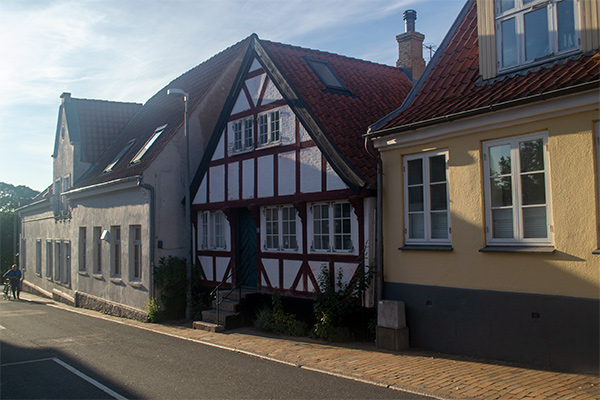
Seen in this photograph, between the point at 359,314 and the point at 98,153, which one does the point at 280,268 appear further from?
the point at 98,153

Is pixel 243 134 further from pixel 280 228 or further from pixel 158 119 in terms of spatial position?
pixel 158 119

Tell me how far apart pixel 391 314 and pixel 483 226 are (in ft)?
7.69

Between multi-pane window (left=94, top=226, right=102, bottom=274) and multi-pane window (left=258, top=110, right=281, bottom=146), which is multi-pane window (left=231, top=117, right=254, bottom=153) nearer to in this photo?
multi-pane window (left=258, top=110, right=281, bottom=146)

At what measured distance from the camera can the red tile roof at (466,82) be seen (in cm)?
802

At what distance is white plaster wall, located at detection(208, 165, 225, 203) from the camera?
1558cm

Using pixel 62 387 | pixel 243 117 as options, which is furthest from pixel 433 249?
pixel 243 117

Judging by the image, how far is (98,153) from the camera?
24.5m

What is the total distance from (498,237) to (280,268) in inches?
234

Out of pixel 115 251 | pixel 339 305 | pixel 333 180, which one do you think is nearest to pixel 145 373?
pixel 339 305

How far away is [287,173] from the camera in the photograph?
13070 millimetres

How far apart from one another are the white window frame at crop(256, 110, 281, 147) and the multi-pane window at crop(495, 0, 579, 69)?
574 cm

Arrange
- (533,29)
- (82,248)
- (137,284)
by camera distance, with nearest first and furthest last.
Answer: (533,29) < (137,284) < (82,248)

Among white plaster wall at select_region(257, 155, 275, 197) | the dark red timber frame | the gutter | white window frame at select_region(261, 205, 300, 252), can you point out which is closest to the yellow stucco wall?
the gutter

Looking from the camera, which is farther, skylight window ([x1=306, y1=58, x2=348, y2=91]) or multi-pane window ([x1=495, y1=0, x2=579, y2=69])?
skylight window ([x1=306, y1=58, x2=348, y2=91])
